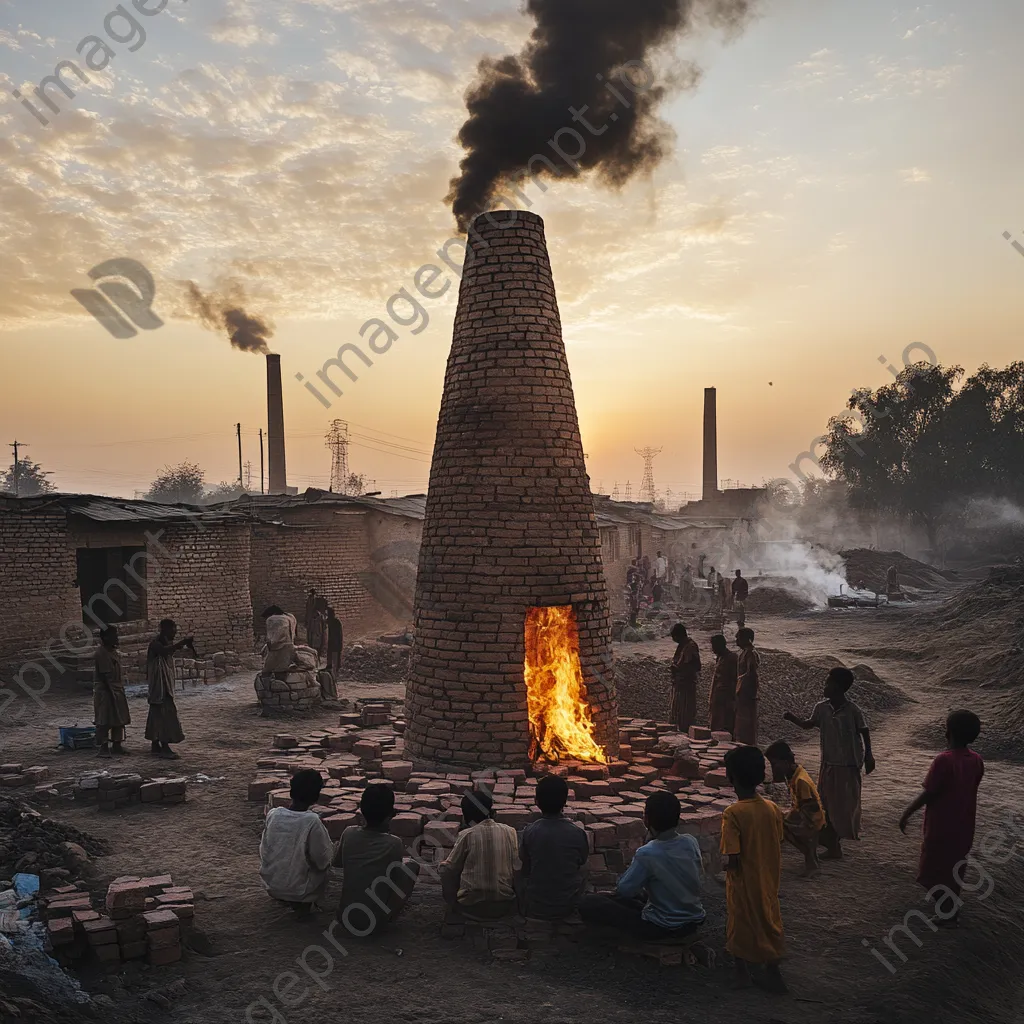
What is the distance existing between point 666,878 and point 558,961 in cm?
95

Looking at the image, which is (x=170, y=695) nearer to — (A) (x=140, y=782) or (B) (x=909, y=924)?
(A) (x=140, y=782)

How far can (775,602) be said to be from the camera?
26.0 m

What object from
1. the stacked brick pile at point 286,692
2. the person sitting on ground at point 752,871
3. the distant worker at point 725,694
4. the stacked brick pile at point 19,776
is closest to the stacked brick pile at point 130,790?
the stacked brick pile at point 19,776

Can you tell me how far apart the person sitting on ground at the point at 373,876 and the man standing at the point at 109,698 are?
564 cm

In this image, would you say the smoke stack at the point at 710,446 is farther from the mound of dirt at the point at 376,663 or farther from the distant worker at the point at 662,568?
the mound of dirt at the point at 376,663

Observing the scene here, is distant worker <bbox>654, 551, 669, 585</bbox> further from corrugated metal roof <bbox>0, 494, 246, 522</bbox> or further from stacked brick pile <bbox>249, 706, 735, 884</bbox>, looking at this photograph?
stacked brick pile <bbox>249, 706, 735, 884</bbox>

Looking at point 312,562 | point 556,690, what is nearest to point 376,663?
point 312,562

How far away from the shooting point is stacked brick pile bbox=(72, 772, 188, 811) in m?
7.59

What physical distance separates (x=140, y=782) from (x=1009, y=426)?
51.2 m

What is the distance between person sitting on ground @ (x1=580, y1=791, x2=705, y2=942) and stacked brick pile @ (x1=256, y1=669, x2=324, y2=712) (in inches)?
329

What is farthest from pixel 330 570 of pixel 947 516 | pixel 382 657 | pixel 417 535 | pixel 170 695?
pixel 947 516

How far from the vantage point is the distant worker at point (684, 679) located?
9.63 m

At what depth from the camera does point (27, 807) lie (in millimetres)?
7168

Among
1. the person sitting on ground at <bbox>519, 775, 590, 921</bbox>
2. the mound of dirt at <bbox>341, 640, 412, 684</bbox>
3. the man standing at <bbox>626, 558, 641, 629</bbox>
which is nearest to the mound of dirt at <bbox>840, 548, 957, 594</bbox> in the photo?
the man standing at <bbox>626, 558, 641, 629</bbox>
